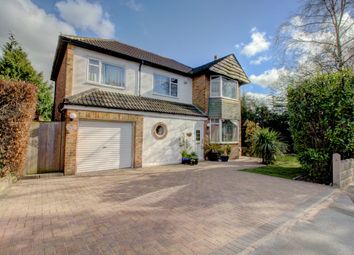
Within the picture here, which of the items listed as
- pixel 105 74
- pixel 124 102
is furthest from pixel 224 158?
pixel 105 74

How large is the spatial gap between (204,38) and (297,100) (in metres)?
7.72

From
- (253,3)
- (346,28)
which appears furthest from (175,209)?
(346,28)

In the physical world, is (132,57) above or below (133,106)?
above

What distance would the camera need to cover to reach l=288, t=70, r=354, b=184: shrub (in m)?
7.37

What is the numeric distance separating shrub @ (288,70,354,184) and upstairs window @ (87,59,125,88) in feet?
31.7

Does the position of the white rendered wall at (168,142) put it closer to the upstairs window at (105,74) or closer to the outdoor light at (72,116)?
the upstairs window at (105,74)

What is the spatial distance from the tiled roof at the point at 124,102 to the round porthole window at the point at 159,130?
0.92 metres

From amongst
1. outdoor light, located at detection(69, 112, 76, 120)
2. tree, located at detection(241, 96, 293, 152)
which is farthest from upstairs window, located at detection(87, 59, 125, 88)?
tree, located at detection(241, 96, 293, 152)

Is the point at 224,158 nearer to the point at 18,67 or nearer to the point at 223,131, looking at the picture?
the point at 223,131

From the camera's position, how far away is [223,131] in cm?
1505

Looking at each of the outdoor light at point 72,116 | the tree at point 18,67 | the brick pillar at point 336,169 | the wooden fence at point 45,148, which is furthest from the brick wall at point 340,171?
the tree at point 18,67

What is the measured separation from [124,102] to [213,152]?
7.60 m

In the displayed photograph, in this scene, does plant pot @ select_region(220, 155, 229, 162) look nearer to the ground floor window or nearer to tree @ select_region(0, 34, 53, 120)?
the ground floor window

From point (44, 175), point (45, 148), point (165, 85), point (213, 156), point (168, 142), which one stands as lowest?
point (44, 175)
